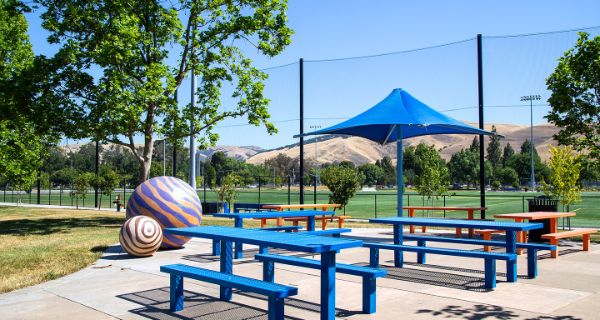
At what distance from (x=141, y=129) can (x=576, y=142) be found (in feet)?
44.5

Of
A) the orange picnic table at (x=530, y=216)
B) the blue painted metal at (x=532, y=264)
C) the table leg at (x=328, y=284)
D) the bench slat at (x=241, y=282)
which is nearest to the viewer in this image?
the bench slat at (x=241, y=282)

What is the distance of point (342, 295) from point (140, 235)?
4.56 meters

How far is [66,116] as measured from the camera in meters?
16.9

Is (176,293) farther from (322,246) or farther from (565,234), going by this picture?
(565,234)

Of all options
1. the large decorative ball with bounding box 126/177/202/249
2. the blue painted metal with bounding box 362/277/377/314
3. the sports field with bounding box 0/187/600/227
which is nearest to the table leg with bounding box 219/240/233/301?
the blue painted metal with bounding box 362/277/377/314

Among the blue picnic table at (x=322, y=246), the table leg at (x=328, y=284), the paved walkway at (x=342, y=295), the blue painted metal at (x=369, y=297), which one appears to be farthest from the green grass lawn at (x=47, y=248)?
the blue painted metal at (x=369, y=297)

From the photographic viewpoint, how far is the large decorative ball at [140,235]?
374 inches

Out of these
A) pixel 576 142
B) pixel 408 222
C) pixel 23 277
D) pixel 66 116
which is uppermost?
pixel 66 116

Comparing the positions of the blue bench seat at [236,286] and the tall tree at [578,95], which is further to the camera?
the tall tree at [578,95]

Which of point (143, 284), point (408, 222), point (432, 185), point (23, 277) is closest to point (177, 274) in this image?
point (143, 284)

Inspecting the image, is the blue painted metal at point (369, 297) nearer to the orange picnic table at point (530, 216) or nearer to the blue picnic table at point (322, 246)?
the blue picnic table at point (322, 246)

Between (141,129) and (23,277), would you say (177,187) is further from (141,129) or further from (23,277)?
(141,129)

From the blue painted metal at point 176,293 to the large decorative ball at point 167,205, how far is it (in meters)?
4.57

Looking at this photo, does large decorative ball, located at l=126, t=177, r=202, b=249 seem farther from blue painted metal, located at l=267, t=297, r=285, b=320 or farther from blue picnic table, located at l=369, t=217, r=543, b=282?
blue painted metal, located at l=267, t=297, r=285, b=320
